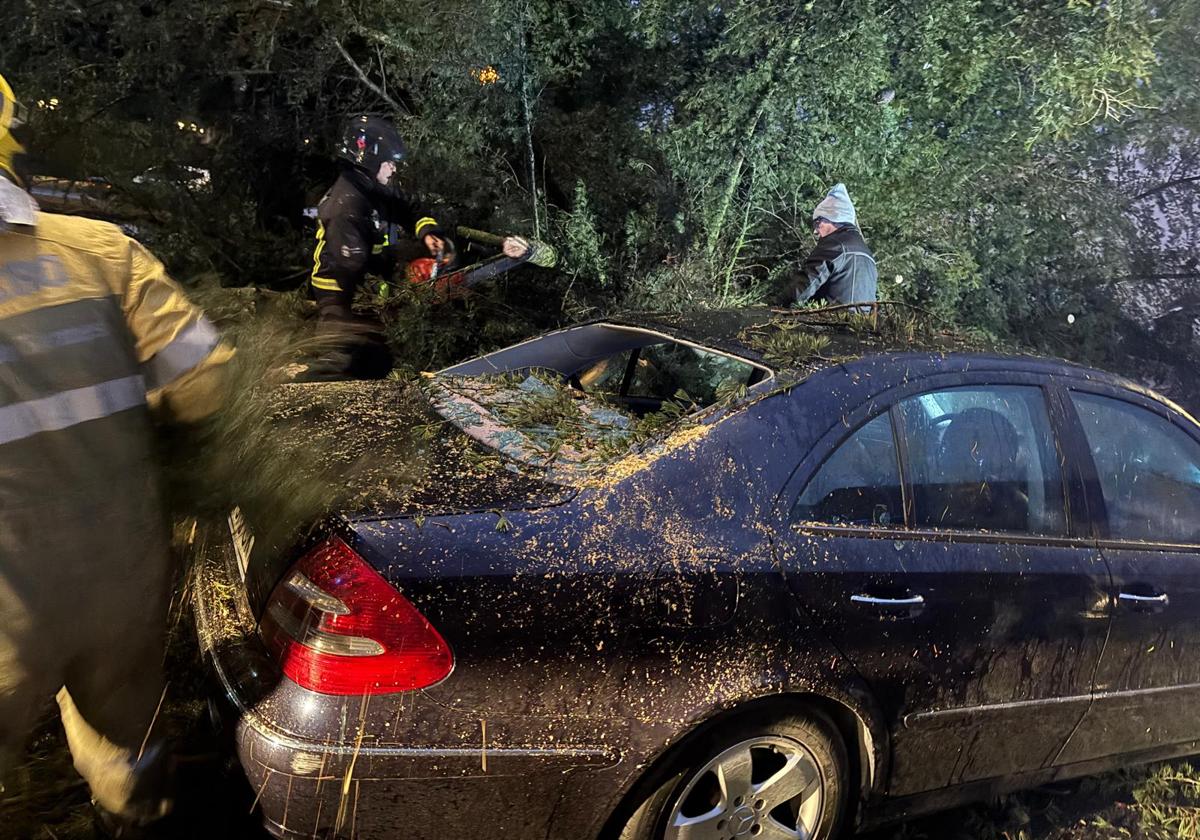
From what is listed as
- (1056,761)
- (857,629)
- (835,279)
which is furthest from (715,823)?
(835,279)

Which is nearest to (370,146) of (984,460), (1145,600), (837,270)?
(837,270)

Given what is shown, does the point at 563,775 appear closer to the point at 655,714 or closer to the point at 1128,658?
the point at 655,714

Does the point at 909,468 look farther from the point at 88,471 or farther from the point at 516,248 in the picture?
the point at 516,248

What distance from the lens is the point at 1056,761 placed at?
282 cm

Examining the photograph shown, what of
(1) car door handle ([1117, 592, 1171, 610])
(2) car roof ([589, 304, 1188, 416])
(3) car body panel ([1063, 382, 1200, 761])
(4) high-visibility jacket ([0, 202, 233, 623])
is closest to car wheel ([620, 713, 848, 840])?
(2) car roof ([589, 304, 1188, 416])

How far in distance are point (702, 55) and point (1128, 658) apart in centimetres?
678

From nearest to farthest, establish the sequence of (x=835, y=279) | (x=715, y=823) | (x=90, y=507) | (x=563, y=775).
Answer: (x=90, y=507) → (x=563, y=775) → (x=715, y=823) → (x=835, y=279)

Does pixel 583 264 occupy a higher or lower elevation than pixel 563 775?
higher

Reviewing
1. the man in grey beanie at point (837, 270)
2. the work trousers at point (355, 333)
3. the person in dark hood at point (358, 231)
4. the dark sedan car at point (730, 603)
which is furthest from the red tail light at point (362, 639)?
the man in grey beanie at point (837, 270)

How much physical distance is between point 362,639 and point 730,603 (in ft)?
2.99

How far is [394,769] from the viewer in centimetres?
185

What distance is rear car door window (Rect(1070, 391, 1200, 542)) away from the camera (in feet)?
9.50

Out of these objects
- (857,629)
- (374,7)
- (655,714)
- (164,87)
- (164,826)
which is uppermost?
(374,7)

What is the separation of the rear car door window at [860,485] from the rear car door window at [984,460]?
0.08 meters
